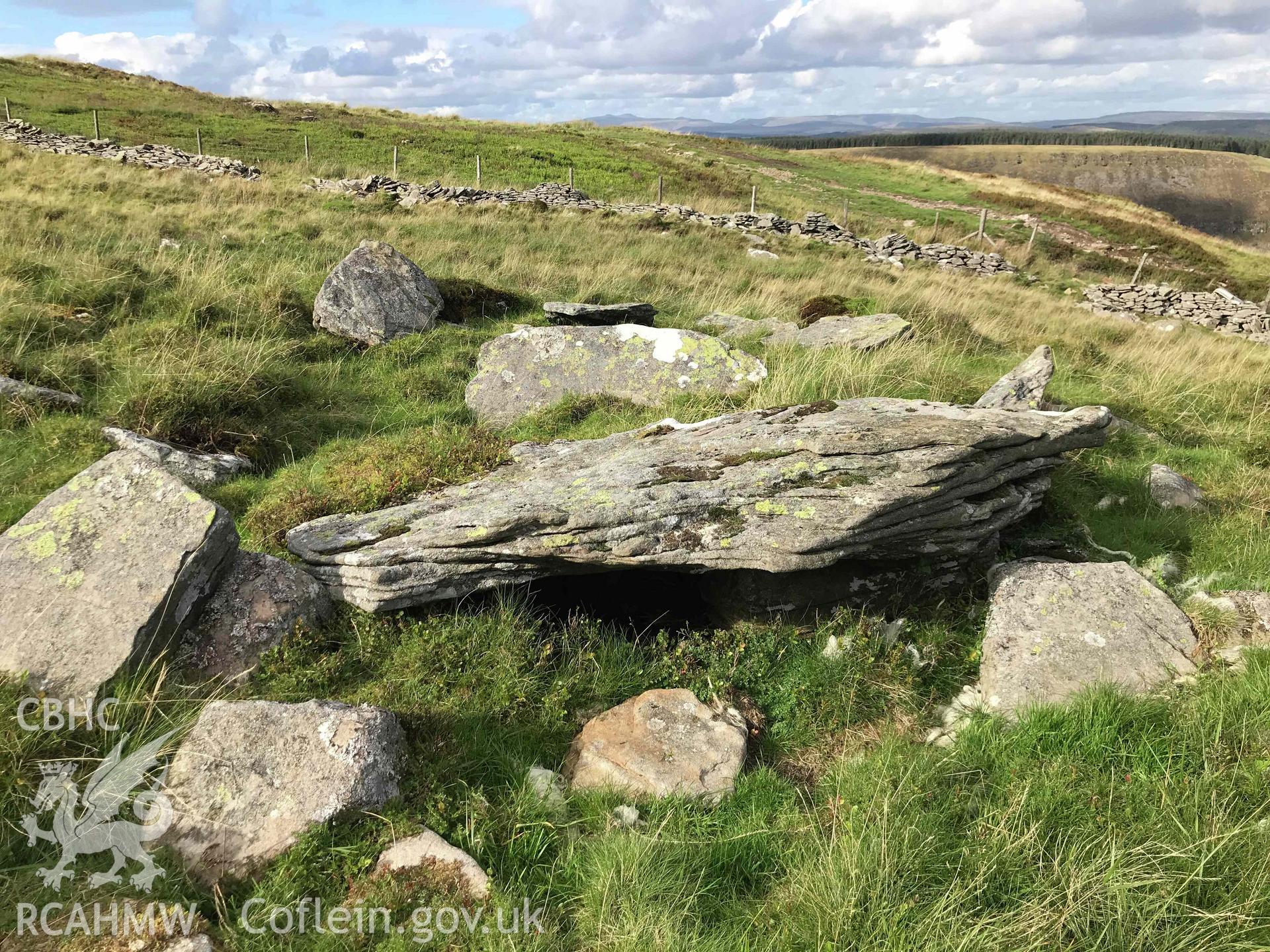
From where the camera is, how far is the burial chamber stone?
17.9ft

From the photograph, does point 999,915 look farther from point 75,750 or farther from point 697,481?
point 75,750

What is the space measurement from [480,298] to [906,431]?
11255 mm

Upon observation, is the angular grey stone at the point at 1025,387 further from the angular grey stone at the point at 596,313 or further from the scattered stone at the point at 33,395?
the scattered stone at the point at 33,395

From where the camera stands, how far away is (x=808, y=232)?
3212 cm

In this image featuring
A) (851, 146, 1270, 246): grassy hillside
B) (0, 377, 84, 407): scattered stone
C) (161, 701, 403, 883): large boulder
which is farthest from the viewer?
(851, 146, 1270, 246): grassy hillside

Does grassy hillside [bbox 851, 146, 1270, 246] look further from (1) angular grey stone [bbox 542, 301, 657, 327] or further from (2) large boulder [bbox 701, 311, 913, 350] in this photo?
(1) angular grey stone [bbox 542, 301, 657, 327]

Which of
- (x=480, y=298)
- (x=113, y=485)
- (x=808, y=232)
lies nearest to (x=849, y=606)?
(x=113, y=485)

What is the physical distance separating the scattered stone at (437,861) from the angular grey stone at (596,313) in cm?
1077

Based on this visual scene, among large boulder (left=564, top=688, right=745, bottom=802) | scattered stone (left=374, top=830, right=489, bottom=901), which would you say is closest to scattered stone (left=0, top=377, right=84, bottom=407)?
scattered stone (left=374, top=830, right=489, bottom=901)

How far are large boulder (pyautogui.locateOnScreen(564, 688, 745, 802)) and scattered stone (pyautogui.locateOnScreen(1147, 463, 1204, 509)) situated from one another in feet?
20.5

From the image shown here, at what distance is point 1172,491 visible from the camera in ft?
26.7

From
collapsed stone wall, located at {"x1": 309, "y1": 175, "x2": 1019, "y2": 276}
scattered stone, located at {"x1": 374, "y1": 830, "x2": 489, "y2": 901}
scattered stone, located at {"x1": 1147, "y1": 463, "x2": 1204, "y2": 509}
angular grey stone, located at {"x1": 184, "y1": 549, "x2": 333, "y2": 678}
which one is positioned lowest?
scattered stone, located at {"x1": 374, "y1": 830, "x2": 489, "y2": 901}

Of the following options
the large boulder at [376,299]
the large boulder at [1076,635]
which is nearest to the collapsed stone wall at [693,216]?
the large boulder at [376,299]

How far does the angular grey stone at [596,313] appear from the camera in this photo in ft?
44.0
